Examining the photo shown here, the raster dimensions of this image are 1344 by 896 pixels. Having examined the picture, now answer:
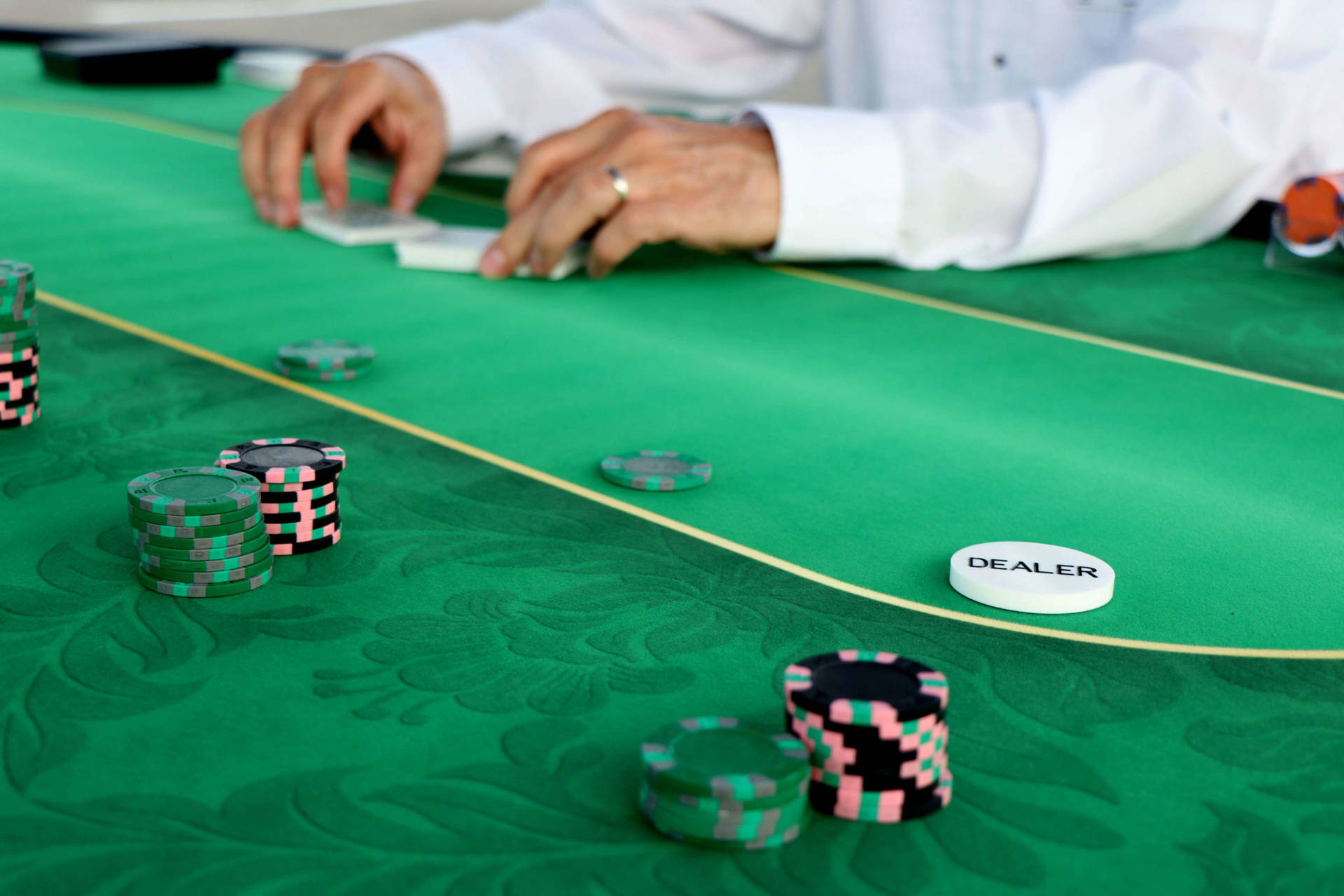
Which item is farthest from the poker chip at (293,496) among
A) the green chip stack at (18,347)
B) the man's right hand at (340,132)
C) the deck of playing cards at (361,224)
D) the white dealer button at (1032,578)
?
the man's right hand at (340,132)

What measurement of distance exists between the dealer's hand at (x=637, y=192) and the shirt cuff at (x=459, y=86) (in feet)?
1.59

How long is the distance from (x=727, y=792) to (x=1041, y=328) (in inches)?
58.5

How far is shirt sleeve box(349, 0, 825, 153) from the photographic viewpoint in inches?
117

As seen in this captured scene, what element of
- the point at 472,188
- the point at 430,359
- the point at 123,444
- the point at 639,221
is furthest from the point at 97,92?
the point at 123,444

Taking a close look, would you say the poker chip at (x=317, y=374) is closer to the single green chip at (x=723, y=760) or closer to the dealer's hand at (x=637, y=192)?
the dealer's hand at (x=637, y=192)

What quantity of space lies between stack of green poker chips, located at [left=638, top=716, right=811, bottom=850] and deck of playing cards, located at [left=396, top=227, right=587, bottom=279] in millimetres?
1588

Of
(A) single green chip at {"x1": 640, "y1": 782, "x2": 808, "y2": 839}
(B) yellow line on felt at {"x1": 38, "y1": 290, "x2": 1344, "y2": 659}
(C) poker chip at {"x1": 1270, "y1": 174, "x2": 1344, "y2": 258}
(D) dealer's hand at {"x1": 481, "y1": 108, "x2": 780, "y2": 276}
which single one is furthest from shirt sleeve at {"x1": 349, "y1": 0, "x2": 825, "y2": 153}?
(A) single green chip at {"x1": 640, "y1": 782, "x2": 808, "y2": 839}

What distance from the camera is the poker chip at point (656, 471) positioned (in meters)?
1.41

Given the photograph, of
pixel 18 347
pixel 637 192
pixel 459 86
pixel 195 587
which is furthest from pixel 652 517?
pixel 459 86

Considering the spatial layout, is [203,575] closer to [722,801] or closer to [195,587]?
[195,587]

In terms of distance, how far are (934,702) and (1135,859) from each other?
147 millimetres

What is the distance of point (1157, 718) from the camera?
100 centimetres

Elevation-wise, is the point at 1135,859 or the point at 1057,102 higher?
the point at 1057,102

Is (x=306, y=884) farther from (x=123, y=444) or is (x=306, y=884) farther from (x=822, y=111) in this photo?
(x=822, y=111)
